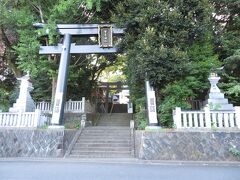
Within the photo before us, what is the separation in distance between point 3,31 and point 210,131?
1360 cm

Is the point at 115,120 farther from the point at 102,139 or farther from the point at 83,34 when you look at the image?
the point at 83,34

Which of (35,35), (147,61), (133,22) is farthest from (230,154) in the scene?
(35,35)

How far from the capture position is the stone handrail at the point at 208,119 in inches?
389

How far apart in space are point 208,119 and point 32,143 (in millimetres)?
6959

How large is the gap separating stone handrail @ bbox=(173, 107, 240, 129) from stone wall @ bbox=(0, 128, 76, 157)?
4802 mm

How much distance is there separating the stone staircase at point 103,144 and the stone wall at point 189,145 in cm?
105

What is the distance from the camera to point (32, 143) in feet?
35.3

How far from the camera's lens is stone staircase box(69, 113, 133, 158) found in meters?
10.5

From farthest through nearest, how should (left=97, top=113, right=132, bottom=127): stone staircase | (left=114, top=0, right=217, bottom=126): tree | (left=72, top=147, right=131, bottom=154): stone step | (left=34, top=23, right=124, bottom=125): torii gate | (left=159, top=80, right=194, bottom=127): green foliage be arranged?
(left=97, top=113, right=132, bottom=127): stone staircase → (left=34, top=23, right=124, bottom=125): torii gate → (left=159, top=80, right=194, bottom=127): green foliage → (left=114, top=0, right=217, bottom=126): tree → (left=72, top=147, right=131, bottom=154): stone step

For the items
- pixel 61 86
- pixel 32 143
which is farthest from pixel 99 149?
pixel 61 86

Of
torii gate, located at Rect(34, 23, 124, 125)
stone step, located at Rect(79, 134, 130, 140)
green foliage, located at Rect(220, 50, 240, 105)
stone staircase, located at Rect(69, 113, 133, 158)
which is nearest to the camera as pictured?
stone staircase, located at Rect(69, 113, 133, 158)

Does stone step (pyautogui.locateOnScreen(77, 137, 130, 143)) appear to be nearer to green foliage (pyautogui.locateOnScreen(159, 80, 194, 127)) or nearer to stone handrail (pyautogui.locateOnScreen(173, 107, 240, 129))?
green foliage (pyautogui.locateOnScreen(159, 80, 194, 127))

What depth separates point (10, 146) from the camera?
10.8 metres

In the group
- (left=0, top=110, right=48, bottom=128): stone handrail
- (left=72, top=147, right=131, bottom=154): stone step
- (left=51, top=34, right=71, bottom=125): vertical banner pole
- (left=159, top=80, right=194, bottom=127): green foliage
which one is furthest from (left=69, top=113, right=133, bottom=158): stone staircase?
(left=0, top=110, right=48, bottom=128): stone handrail
